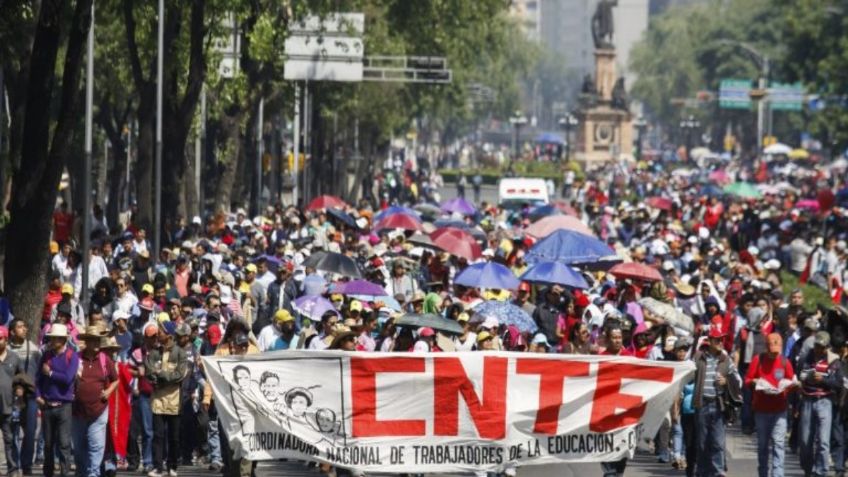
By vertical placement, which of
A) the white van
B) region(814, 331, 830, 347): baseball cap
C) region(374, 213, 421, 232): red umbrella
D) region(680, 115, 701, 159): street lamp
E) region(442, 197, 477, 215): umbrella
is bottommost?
region(680, 115, 701, 159): street lamp

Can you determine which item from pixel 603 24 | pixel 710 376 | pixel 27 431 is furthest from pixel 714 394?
pixel 603 24

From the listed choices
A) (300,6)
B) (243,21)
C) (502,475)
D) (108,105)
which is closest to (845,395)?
(502,475)

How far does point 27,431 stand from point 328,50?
32.8m

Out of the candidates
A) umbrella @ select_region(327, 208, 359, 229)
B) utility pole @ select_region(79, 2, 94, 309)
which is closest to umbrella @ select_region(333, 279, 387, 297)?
utility pole @ select_region(79, 2, 94, 309)

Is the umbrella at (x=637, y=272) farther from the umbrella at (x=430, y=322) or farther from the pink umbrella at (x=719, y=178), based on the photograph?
the pink umbrella at (x=719, y=178)

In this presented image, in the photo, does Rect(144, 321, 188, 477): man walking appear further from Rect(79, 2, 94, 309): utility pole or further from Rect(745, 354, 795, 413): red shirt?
Rect(79, 2, 94, 309): utility pole

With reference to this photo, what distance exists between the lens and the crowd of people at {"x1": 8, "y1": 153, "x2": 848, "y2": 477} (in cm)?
1903

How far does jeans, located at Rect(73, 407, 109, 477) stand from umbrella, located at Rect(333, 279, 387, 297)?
6.85m

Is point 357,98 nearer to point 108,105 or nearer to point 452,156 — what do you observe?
point 108,105

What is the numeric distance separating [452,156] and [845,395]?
13648 centimetres

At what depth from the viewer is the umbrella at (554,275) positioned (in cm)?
2691

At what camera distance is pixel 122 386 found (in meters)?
19.7

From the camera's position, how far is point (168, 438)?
19922 mm

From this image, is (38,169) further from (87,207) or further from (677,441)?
(677,441)
